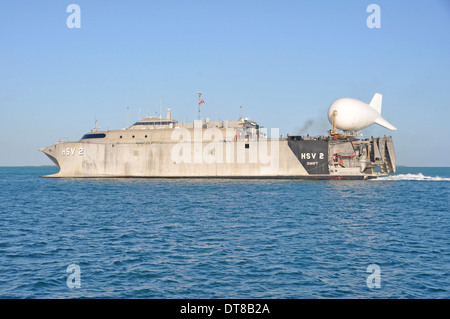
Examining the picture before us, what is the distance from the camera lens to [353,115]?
54625 mm

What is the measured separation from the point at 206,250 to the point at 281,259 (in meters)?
3.44

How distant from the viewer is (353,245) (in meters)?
18.2

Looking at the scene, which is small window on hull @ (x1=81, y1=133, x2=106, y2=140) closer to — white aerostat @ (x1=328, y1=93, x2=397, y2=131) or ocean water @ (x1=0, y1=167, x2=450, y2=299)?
ocean water @ (x1=0, y1=167, x2=450, y2=299)

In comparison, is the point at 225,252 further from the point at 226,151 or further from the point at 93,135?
the point at 93,135

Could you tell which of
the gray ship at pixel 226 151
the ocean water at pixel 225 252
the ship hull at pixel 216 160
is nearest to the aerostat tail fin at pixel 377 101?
the gray ship at pixel 226 151

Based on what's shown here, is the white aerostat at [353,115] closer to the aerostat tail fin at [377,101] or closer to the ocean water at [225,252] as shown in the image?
the aerostat tail fin at [377,101]

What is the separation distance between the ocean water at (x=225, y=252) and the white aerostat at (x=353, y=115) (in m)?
25.9

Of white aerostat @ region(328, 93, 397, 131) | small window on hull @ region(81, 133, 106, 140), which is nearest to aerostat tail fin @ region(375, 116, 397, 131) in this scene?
white aerostat @ region(328, 93, 397, 131)

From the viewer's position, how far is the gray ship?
57156mm

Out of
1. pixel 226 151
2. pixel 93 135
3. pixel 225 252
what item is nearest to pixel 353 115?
pixel 226 151

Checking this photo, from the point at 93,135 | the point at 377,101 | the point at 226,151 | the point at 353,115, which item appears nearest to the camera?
the point at 353,115

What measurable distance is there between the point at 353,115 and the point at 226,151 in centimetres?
1979
